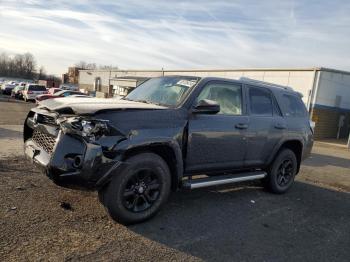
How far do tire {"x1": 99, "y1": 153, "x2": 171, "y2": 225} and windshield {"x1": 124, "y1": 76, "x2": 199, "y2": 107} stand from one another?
3.41ft

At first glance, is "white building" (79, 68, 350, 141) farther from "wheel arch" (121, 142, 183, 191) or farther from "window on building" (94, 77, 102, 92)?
"window on building" (94, 77, 102, 92)

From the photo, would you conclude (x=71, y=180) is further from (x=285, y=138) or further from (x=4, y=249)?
(x=285, y=138)

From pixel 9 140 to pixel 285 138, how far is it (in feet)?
23.4

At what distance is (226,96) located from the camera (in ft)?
20.0

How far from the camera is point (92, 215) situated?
16.1 ft

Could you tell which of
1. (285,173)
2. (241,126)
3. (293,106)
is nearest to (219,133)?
(241,126)

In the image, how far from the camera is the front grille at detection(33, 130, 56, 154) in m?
4.58

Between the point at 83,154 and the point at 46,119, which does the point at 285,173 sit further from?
the point at 46,119

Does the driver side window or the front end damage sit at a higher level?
the driver side window

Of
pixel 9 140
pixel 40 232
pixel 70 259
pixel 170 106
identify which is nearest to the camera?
pixel 70 259

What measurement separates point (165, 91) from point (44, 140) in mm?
1918

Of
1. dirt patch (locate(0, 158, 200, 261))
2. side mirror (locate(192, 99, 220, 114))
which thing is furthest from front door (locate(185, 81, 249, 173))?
dirt patch (locate(0, 158, 200, 261))

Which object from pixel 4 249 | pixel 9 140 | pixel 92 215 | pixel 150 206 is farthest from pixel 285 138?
pixel 9 140

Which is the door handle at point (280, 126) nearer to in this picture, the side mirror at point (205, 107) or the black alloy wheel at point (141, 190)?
the side mirror at point (205, 107)
